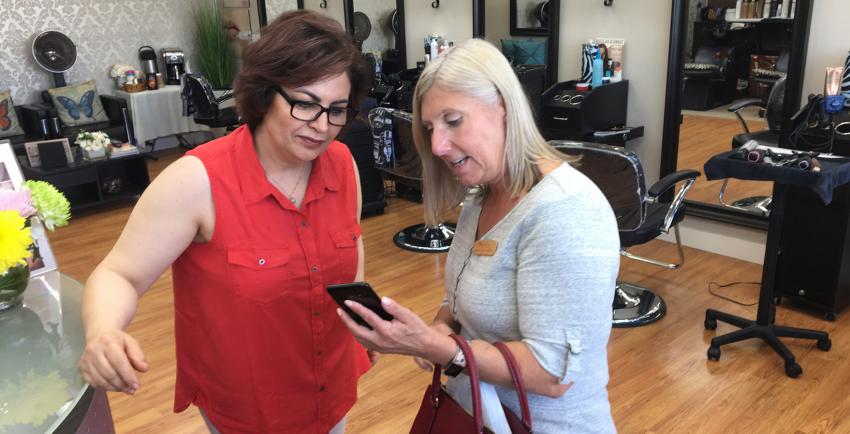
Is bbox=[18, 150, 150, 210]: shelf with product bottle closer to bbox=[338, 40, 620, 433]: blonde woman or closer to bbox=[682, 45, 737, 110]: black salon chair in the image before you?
bbox=[682, 45, 737, 110]: black salon chair

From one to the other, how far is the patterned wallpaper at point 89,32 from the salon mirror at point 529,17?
449 centimetres

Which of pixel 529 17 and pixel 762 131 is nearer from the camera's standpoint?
pixel 762 131

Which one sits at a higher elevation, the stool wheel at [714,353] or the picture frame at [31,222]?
the picture frame at [31,222]

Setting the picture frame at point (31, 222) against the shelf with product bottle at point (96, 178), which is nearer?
the picture frame at point (31, 222)

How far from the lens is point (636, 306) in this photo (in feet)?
11.4

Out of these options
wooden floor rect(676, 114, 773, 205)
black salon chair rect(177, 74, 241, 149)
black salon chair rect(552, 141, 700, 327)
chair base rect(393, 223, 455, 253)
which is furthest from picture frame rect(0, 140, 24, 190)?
black salon chair rect(177, 74, 241, 149)

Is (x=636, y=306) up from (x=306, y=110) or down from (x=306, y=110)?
down

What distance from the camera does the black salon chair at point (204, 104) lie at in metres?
6.29

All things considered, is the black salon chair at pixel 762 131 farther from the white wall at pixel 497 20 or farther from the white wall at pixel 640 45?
the white wall at pixel 497 20

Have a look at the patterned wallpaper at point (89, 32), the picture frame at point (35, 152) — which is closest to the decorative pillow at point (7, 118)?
the patterned wallpaper at point (89, 32)

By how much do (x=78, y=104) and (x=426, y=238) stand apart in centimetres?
426

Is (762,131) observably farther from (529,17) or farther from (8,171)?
(8,171)

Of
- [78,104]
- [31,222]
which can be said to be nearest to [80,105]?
[78,104]

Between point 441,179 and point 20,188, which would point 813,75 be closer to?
point 441,179
